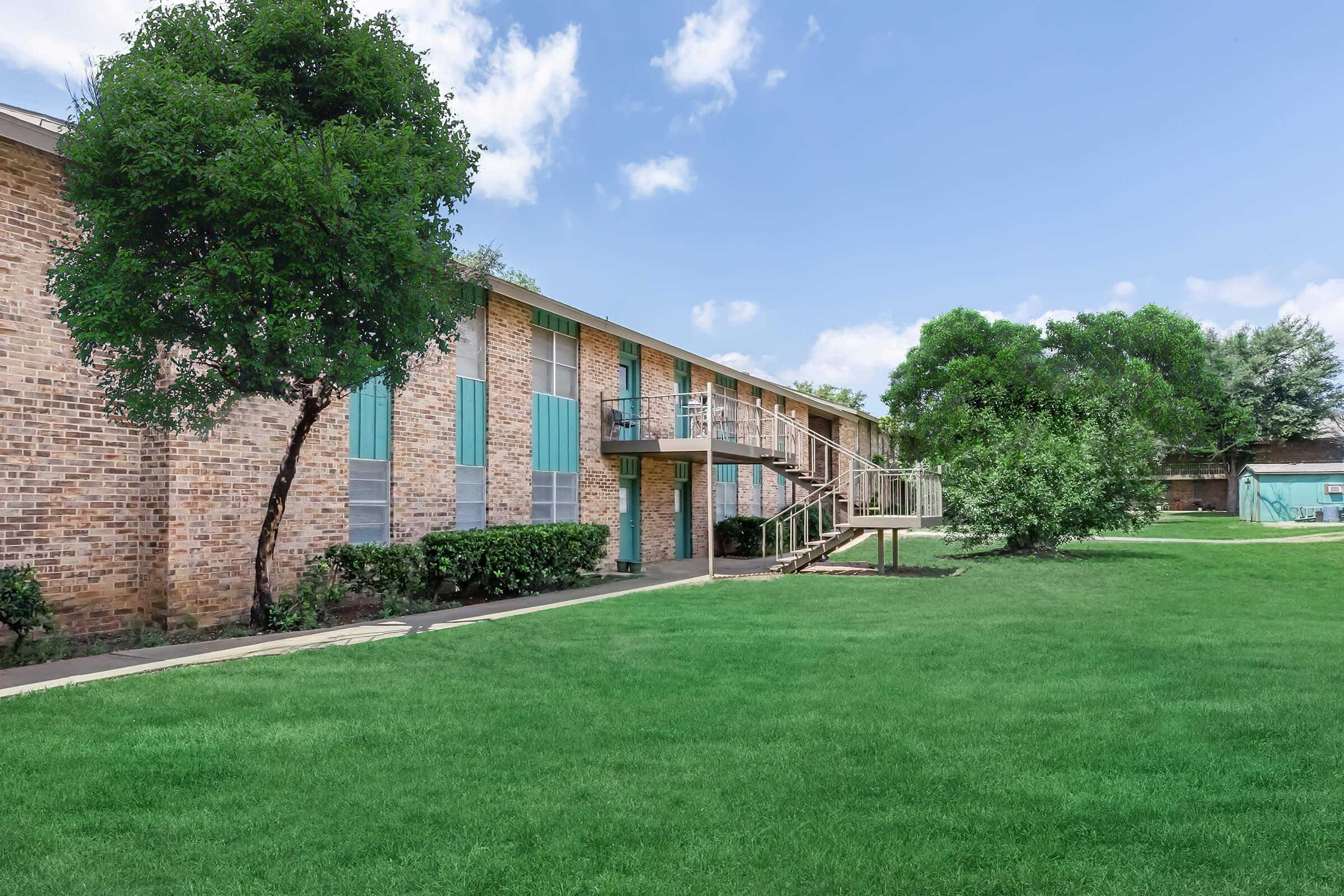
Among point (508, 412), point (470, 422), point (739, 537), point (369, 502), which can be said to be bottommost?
point (739, 537)

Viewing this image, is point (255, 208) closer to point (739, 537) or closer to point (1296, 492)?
point (739, 537)

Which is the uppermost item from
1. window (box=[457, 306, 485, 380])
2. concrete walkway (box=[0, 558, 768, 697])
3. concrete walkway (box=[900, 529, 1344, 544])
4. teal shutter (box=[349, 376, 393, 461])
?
window (box=[457, 306, 485, 380])

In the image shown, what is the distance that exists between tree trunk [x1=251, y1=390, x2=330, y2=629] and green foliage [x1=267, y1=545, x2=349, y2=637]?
14 centimetres

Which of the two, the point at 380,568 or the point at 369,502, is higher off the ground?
the point at 369,502

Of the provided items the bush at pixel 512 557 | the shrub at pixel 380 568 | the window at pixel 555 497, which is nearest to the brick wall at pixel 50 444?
the shrub at pixel 380 568

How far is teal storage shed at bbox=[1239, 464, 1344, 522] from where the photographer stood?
4084 centimetres

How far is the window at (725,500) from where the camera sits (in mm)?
24594

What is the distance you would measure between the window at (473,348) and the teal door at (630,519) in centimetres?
525

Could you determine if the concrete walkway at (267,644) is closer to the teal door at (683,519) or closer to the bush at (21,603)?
the bush at (21,603)

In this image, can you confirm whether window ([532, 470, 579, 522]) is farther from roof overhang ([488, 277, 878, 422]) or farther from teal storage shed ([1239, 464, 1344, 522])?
teal storage shed ([1239, 464, 1344, 522])

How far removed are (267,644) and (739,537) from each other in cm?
1564

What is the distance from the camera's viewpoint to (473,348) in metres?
15.8

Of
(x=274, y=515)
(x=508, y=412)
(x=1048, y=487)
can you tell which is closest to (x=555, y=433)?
(x=508, y=412)

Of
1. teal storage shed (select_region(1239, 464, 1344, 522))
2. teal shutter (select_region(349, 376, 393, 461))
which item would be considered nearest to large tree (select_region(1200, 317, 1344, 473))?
teal storage shed (select_region(1239, 464, 1344, 522))
